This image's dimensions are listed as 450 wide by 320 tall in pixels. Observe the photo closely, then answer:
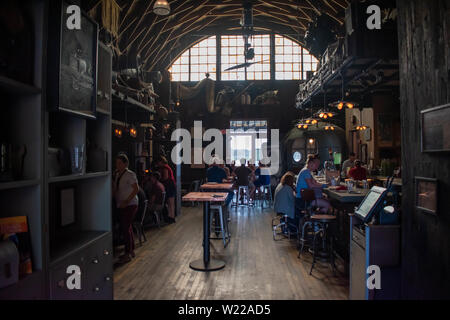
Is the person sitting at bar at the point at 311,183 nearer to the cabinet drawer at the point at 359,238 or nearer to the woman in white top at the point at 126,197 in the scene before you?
the cabinet drawer at the point at 359,238

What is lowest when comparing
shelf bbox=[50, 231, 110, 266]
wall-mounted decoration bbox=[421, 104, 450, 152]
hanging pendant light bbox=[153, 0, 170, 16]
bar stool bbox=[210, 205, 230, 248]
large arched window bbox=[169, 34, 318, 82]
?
bar stool bbox=[210, 205, 230, 248]

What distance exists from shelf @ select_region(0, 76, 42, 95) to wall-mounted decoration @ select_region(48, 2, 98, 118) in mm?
98

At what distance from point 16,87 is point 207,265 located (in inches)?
142

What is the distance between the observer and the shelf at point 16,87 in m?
1.64

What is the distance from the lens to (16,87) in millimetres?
1736

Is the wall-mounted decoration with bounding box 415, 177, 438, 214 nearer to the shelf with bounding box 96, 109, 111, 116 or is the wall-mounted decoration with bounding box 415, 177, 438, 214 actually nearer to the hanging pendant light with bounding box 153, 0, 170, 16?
the shelf with bounding box 96, 109, 111, 116

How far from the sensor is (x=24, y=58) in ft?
6.00

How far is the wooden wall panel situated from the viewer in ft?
7.42

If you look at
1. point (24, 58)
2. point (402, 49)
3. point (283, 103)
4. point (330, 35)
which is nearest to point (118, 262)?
point (24, 58)

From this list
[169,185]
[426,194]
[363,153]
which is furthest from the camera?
[363,153]

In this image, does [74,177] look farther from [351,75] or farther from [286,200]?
[351,75]

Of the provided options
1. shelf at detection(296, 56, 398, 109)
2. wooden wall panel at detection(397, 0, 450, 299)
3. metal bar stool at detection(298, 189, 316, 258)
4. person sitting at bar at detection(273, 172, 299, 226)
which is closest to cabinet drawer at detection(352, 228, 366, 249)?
wooden wall panel at detection(397, 0, 450, 299)

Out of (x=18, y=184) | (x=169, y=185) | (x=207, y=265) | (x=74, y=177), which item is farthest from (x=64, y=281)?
(x=169, y=185)
